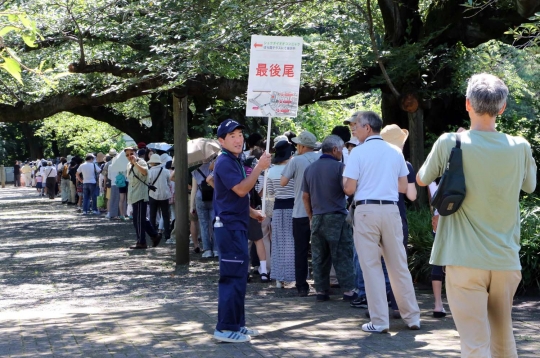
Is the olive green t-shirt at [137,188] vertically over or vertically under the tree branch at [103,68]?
under

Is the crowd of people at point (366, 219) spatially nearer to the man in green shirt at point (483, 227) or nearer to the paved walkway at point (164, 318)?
the man in green shirt at point (483, 227)

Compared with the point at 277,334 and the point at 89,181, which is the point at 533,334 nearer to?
the point at 277,334

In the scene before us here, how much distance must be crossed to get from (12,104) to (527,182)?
15.8 m

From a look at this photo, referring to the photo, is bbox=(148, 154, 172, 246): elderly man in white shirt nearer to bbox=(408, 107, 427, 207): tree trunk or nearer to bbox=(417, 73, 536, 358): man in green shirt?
bbox=(408, 107, 427, 207): tree trunk

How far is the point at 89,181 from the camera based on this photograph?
2825 centimetres

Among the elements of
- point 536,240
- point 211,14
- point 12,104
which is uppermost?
point 211,14

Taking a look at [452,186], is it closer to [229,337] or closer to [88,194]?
[229,337]

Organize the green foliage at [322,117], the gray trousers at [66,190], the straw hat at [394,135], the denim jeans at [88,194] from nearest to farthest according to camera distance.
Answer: the straw hat at [394,135]
the green foliage at [322,117]
the denim jeans at [88,194]
the gray trousers at [66,190]

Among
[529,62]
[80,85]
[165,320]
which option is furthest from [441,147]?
[80,85]

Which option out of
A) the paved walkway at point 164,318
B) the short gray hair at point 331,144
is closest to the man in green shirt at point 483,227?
the paved walkway at point 164,318

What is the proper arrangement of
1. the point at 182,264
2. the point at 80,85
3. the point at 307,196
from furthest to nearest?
1. the point at 80,85
2. the point at 182,264
3. the point at 307,196

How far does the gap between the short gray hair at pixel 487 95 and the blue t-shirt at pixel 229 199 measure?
9.66 feet

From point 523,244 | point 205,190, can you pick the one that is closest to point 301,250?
point 523,244

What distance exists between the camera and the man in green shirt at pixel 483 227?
482cm
